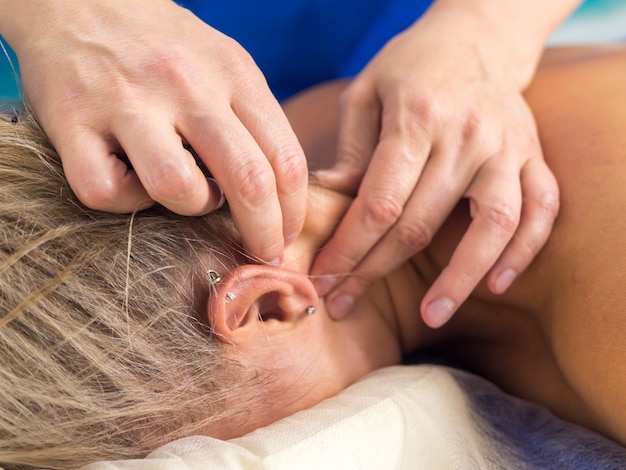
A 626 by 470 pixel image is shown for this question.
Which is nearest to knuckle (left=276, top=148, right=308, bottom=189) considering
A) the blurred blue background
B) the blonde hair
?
the blonde hair

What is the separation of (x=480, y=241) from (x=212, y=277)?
0.96 feet

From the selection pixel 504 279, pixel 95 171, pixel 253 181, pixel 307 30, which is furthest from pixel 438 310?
pixel 307 30

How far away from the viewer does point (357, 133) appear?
2.83 feet

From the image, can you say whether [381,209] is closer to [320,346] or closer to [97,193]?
[320,346]

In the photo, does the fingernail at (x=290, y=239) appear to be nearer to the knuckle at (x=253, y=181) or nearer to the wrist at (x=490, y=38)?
the knuckle at (x=253, y=181)

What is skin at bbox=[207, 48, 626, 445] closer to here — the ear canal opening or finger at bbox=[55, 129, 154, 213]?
the ear canal opening

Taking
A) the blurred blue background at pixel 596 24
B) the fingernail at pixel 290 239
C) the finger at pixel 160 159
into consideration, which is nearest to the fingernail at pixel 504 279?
the fingernail at pixel 290 239

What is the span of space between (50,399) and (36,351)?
0.14 feet

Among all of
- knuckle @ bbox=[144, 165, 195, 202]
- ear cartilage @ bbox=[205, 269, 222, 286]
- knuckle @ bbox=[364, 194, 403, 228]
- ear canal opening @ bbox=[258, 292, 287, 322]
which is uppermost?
knuckle @ bbox=[144, 165, 195, 202]

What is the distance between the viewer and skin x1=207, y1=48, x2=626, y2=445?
72 cm

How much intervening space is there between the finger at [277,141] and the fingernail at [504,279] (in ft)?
0.89

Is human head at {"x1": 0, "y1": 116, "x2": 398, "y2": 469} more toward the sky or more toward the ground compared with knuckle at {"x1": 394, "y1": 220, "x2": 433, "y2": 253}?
more toward the ground

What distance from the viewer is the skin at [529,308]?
0.72 m

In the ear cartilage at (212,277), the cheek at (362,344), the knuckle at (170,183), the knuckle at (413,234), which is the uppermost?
the knuckle at (170,183)
